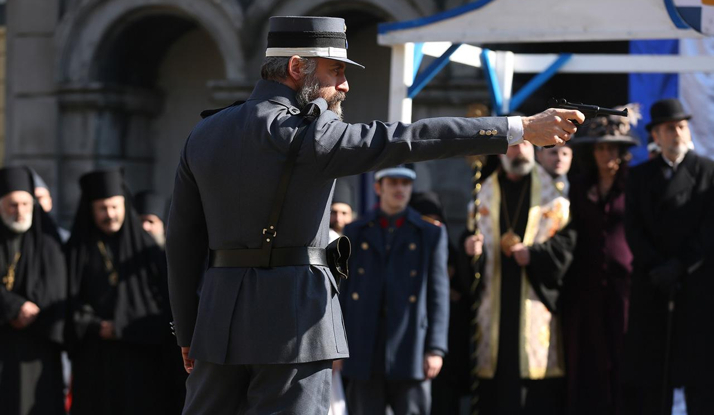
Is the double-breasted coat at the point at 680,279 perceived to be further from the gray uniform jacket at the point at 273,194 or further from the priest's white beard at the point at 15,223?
the priest's white beard at the point at 15,223

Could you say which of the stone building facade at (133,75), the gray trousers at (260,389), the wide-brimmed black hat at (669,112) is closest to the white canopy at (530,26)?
the wide-brimmed black hat at (669,112)

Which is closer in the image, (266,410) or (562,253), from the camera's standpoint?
(266,410)

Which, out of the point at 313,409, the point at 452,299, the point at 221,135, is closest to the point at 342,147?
the point at 221,135

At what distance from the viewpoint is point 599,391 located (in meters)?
6.59

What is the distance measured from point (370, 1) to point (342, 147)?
5.72 m

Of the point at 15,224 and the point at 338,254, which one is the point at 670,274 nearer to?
the point at 338,254

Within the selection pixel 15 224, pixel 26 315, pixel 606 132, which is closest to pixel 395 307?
pixel 606 132

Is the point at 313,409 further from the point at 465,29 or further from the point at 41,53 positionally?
the point at 41,53

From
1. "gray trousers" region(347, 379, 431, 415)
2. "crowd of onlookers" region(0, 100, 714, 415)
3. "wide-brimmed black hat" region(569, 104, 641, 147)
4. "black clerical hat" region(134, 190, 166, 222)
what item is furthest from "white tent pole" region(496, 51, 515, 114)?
"black clerical hat" region(134, 190, 166, 222)

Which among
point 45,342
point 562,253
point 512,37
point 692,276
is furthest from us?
point 45,342

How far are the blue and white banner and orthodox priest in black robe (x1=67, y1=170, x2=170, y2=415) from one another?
3.32m

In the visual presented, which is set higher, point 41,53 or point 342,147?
point 41,53

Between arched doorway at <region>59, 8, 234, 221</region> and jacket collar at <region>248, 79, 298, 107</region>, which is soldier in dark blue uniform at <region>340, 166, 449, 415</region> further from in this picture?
arched doorway at <region>59, 8, 234, 221</region>

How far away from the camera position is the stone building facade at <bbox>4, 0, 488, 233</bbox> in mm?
9734
